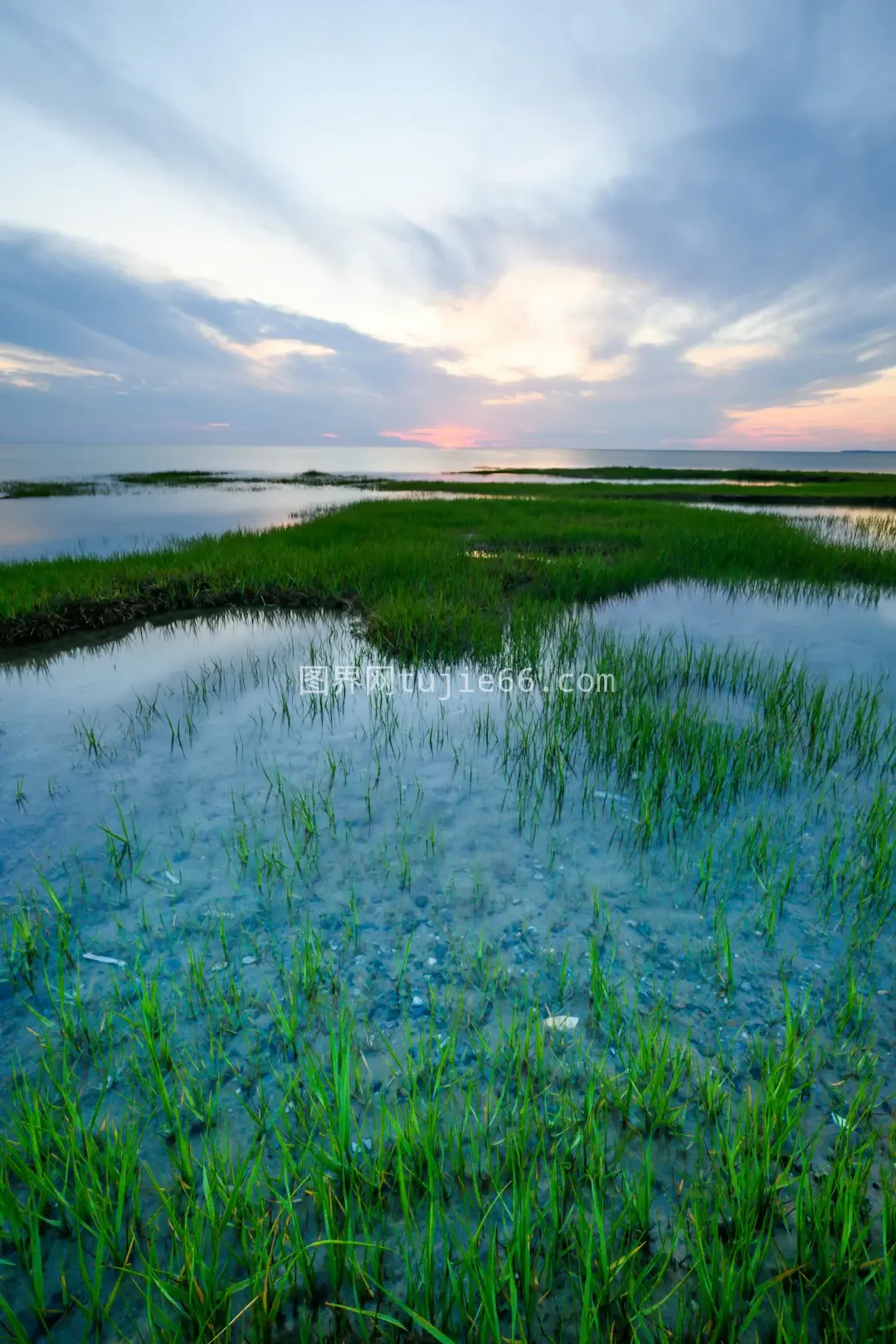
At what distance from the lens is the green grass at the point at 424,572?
9.02 m

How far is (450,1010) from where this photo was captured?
8.82 feet

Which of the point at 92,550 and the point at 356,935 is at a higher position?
the point at 92,550

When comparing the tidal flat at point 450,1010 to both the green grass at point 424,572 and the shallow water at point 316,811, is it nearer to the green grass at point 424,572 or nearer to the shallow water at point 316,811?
the shallow water at point 316,811

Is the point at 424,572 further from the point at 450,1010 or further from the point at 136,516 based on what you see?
the point at 136,516

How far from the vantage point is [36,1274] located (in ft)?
5.29

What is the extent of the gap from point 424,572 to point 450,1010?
30.9 ft

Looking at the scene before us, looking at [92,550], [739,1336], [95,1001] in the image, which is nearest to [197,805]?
[95,1001]

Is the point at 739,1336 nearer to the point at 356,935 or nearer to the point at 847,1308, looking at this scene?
the point at 847,1308

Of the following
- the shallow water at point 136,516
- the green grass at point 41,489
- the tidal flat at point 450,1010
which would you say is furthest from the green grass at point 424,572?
the green grass at point 41,489

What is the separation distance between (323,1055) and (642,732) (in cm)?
376

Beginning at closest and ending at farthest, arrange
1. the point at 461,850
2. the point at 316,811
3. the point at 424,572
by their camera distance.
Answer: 1. the point at 461,850
2. the point at 316,811
3. the point at 424,572

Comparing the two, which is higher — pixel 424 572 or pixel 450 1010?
pixel 424 572

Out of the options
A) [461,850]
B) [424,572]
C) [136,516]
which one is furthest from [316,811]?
[136,516]

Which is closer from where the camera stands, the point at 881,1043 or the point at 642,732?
the point at 881,1043
